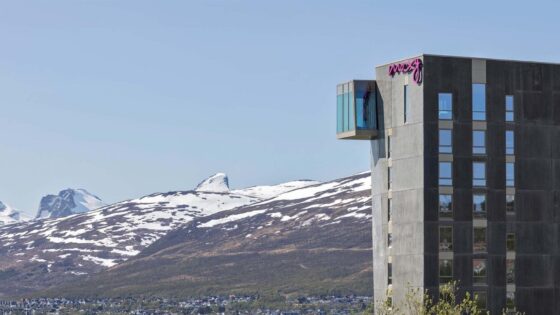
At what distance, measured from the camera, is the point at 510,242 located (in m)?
138

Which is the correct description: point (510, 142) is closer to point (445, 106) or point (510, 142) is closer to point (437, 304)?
point (445, 106)

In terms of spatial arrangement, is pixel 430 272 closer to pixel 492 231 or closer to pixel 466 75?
pixel 492 231

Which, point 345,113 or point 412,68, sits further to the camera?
point 345,113

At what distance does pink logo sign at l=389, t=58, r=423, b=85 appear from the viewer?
13662cm

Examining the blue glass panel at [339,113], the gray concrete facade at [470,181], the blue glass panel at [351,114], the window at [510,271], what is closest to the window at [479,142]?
the gray concrete facade at [470,181]

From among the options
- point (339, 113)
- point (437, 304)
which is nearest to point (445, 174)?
point (437, 304)

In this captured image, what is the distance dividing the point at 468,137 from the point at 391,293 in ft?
49.8

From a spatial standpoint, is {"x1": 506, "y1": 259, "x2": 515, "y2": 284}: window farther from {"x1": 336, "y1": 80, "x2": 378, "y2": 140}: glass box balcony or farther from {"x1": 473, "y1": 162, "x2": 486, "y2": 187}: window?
{"x1": 336, "y1": 80, "x2": 378, "y2": 140}: glass box balcony

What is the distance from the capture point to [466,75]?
138 m

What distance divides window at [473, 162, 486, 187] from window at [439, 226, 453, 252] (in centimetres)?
482

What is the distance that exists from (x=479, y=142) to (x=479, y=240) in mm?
8526

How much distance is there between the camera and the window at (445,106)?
448 feet

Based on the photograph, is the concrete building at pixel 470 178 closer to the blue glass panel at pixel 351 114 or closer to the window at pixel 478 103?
the window at pixel 478 103

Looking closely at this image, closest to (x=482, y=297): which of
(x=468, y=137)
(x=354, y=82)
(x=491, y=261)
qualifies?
(x=491, y=261)
